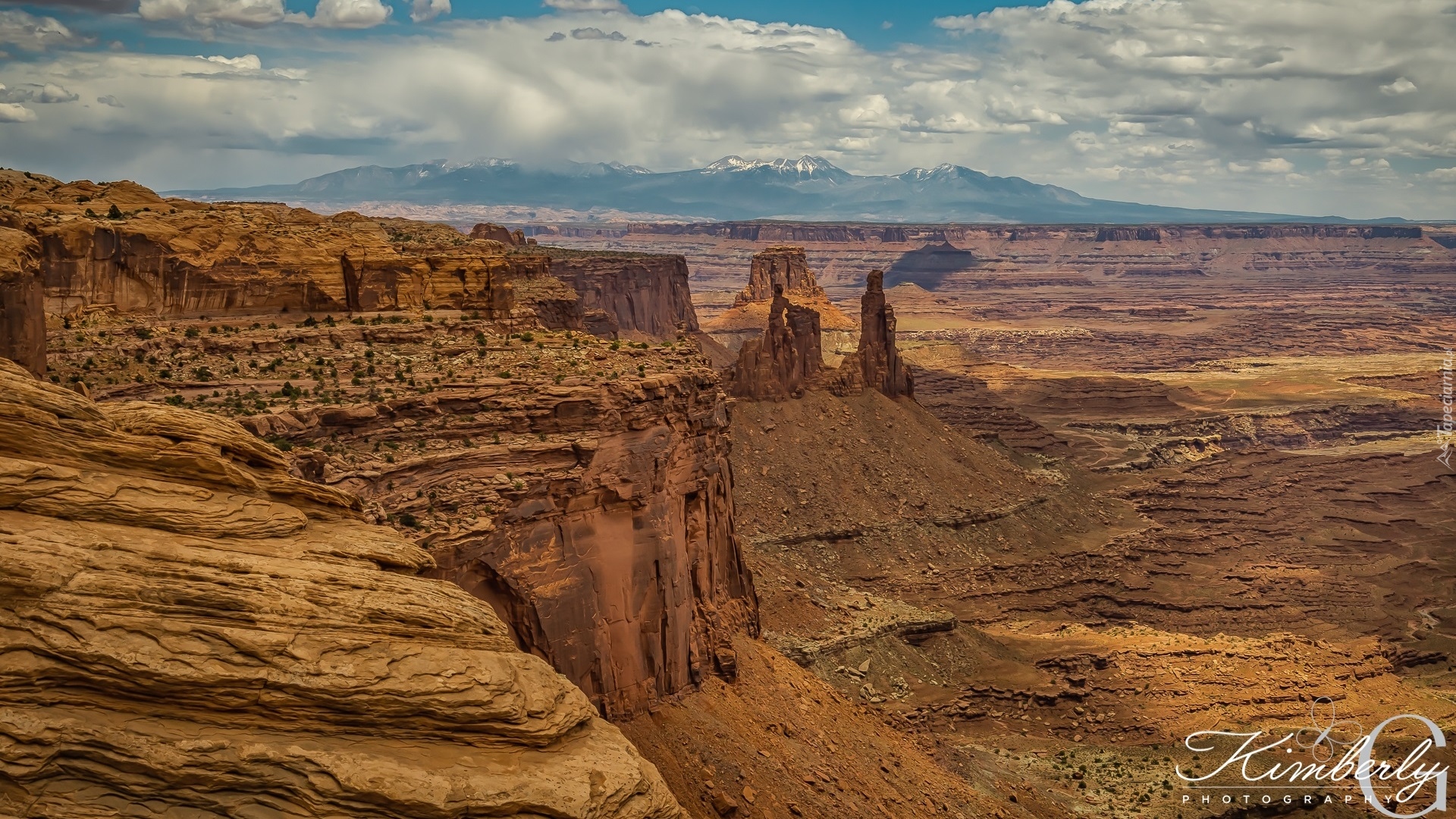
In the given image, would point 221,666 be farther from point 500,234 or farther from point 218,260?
point 500,234

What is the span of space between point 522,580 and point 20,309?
11.2 metres

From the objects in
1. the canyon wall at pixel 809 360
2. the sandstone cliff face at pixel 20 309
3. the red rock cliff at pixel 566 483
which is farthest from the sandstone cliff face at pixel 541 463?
the canyon wall at pixel 809 360

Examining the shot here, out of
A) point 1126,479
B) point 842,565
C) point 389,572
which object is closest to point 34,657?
point 389,572

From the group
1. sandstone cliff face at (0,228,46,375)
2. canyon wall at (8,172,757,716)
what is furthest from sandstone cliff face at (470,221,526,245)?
sandstone cliff face at (0,228,46,375)

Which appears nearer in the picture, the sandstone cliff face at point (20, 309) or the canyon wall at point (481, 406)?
the sandstone cliff face at point (20, 309)

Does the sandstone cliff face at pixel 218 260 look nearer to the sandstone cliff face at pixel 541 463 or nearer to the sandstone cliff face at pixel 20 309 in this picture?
the sandstone cliff face at pixel 541 463

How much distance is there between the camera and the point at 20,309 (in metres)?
25.4

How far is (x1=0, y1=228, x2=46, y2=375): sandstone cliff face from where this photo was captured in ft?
82.2

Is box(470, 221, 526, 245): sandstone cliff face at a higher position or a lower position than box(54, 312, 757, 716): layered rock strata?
higher

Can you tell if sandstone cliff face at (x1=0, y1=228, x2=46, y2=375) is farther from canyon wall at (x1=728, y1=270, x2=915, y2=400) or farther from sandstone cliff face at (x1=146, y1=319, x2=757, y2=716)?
canyon wall at (x1=728, y1=270, x2=915, y2=400)

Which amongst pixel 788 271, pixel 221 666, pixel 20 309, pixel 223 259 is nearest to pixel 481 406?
pixel 223 259

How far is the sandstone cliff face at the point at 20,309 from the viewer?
25047 millimetres

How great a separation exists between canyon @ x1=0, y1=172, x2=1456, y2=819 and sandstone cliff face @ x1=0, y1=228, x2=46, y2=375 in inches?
3.7

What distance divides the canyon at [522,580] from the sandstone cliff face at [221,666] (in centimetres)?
5
